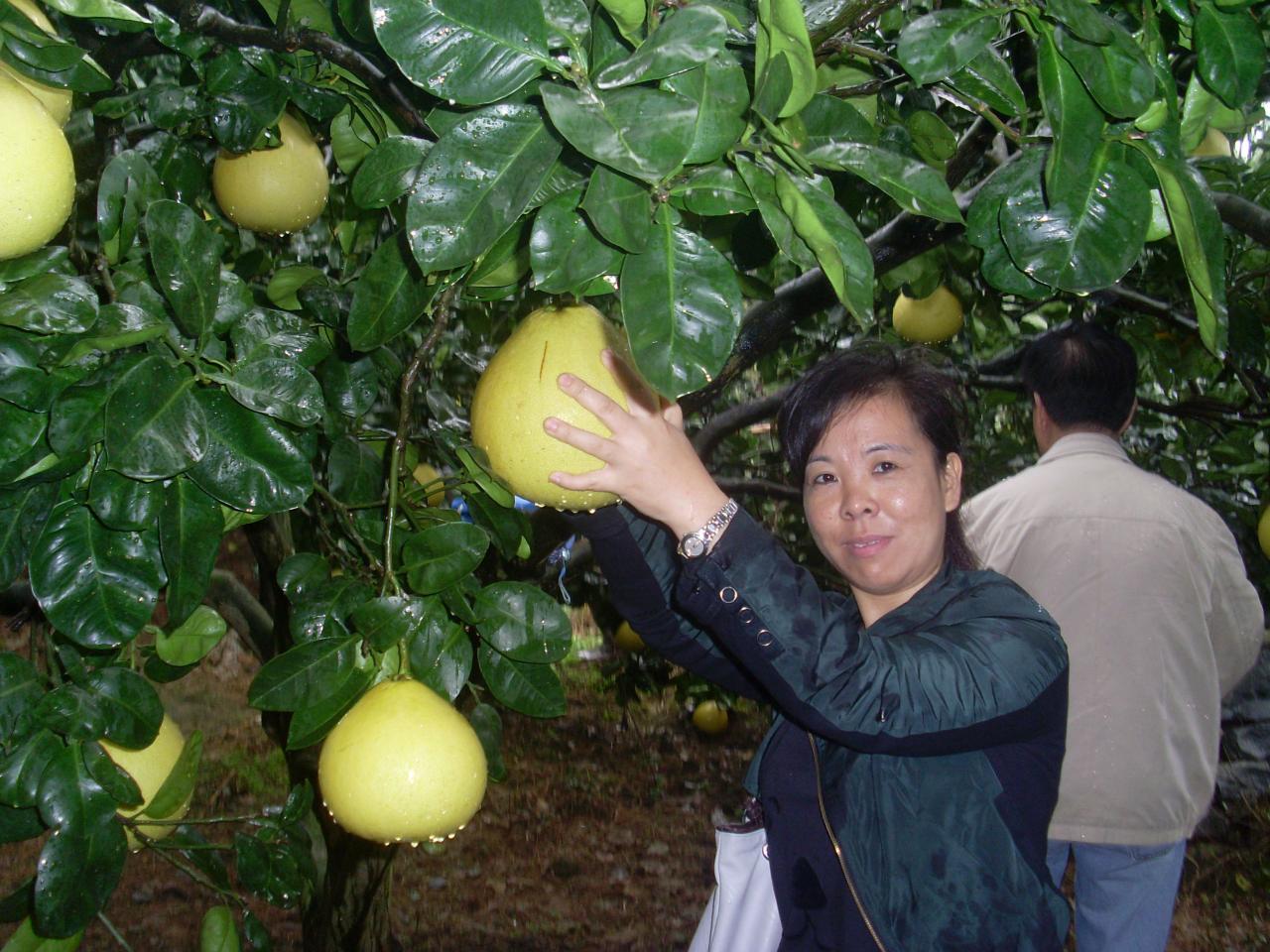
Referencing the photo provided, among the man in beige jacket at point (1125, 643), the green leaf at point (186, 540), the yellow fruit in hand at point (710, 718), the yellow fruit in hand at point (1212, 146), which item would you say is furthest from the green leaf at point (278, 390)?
the yellow fruit in hand at point (710, 718)

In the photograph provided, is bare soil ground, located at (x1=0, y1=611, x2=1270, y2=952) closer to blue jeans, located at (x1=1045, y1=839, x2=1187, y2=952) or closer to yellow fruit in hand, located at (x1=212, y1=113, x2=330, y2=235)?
blue jeans, located at (x1=1045, y1=839, x2=1187, y2=952)

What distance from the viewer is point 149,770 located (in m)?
1.33

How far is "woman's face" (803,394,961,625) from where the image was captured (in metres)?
1.43

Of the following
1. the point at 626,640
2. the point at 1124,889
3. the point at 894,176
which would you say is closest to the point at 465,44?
the point at 894,176

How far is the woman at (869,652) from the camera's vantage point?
1.11 m

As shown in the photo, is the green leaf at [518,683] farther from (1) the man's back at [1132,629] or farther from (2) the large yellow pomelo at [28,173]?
(1) the man's back at [1132,629]

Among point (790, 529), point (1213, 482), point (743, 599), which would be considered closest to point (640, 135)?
point (743, 599)

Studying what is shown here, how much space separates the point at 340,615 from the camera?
1.19 m

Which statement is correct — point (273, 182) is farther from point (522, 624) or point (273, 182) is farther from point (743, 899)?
point (743, 899)

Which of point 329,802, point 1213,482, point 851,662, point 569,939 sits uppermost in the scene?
point 851,662

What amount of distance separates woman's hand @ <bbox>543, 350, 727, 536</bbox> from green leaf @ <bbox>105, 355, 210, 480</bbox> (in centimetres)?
31

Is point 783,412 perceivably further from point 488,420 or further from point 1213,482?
point 1213,482

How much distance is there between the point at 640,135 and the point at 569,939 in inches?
155

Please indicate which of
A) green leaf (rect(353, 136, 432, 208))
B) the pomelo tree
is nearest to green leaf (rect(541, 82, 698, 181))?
the pomelo tree
